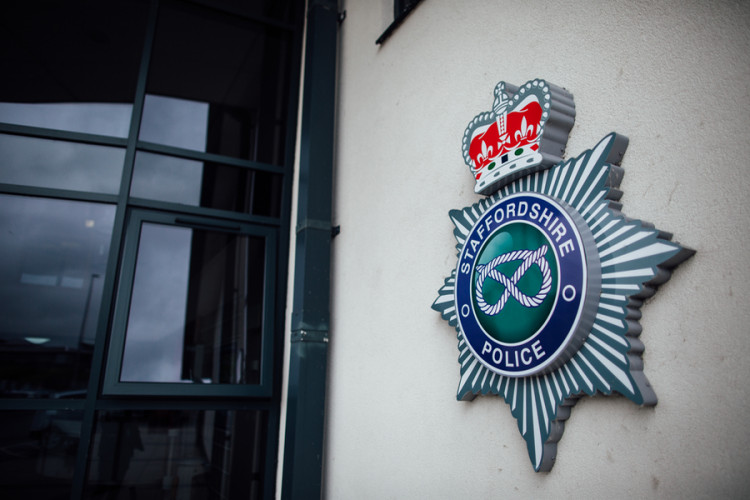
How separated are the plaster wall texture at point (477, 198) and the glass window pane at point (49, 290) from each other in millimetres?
1336

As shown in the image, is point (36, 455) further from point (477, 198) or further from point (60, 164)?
point (477, 198)

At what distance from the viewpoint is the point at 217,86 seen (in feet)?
11.0

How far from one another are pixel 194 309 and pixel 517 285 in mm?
2057

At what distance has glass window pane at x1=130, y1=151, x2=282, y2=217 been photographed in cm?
299

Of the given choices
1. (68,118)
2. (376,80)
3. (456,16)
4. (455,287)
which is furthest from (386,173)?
(68,118)

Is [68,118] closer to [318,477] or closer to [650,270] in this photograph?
[318,477]

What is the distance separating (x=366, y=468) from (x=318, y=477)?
39 centimetres

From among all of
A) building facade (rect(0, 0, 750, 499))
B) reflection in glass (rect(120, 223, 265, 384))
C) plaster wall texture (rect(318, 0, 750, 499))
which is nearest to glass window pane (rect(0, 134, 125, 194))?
building facade (rect(0, 0, 750, 499))

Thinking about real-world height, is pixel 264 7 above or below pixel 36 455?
above

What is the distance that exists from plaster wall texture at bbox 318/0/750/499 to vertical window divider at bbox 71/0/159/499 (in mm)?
1216

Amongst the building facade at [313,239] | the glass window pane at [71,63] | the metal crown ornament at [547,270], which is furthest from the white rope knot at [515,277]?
the glass window pane at [71,63]

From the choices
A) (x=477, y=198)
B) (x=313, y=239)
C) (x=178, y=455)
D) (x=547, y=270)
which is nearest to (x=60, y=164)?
(x=313, y=239)

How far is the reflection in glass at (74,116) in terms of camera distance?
9.32ft

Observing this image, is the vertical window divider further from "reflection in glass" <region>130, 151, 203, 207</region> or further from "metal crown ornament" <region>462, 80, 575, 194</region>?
"metal crown ornament" <region>462, 80, 575, 194</region>
